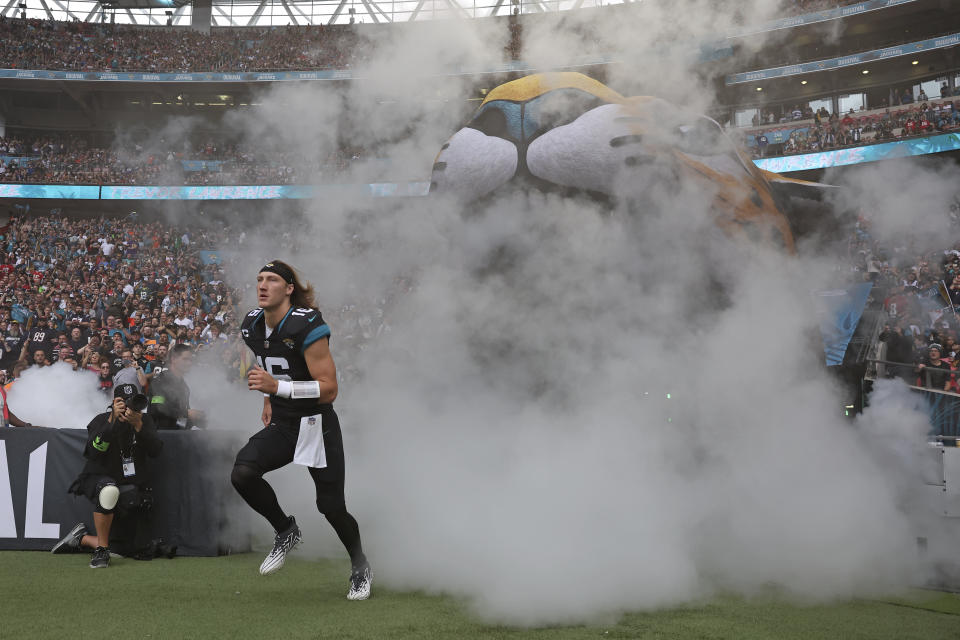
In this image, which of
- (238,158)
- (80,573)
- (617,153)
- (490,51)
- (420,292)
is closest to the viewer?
(617,153)

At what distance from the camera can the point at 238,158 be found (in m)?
13.5

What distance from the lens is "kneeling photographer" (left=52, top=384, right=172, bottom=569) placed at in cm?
598

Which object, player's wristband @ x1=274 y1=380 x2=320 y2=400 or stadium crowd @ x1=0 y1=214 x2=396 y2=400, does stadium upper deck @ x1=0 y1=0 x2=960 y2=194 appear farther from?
player's wristband @ x1=274 y1=380 x2=320 y2=400

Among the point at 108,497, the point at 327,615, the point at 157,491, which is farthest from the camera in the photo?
the point at 157,491

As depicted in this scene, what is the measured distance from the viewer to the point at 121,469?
615cm

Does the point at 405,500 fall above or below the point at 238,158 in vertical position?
below

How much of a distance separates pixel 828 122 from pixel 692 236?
13.0 m

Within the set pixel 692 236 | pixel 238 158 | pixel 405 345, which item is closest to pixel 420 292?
pixel 405 345

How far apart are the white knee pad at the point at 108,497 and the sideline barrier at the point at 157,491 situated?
48 cm

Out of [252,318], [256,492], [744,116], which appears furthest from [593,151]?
[744,116]

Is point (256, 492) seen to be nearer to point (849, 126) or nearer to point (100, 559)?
point (100, 559)

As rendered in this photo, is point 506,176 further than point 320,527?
No

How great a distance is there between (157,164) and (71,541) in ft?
59.6

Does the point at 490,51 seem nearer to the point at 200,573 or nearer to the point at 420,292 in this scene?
the point at 420,292
